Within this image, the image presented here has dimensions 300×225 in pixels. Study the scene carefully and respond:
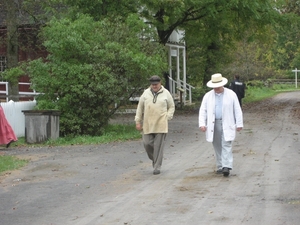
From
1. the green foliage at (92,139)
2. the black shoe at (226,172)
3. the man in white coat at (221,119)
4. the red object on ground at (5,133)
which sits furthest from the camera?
the green foliage at (92,139)

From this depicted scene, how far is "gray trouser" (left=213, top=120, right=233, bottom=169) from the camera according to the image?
465 inches

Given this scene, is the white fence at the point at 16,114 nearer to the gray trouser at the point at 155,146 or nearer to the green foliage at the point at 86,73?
the green foliage at the point at 86,73

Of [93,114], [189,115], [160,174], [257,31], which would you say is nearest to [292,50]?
[257,31]

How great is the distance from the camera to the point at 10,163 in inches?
583

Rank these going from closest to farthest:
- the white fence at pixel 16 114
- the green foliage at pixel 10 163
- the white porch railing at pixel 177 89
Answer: the green foliage at pixel 10 163 → the white fence at pixel 16 114 → the white porch railing at pixel 177 89

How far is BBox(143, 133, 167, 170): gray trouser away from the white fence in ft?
28.0

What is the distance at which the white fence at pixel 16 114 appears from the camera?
20.4 metres

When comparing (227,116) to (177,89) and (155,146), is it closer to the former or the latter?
(155,146)

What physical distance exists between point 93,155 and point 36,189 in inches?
190

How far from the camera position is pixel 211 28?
3428 cm

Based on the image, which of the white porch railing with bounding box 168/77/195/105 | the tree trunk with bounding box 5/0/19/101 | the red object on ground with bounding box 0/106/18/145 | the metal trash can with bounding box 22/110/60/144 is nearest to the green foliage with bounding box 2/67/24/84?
the metal trash can with bounding box 22/110/60/144

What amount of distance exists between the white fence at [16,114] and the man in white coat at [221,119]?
9.69 meters

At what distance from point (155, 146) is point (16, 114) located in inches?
358

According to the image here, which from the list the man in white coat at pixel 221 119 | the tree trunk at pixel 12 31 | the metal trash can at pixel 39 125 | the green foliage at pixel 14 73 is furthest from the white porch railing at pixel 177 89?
the man in white coat at pixel 221 119
